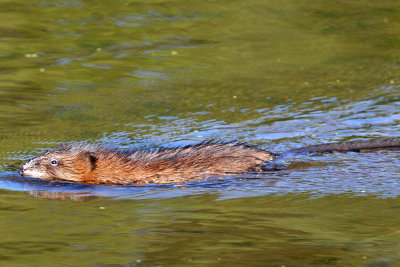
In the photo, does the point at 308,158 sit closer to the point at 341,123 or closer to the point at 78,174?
the point at 341,123

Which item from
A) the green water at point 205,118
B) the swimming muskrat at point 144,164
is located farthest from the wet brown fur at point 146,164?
the green water at point 205,118

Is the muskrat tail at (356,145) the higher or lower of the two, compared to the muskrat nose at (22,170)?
lower

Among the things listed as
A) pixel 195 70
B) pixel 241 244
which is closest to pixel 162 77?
pixel 195 70

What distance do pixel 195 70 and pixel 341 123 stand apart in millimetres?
3194

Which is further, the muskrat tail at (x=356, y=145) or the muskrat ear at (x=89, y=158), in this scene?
the muskrat tail at (x=356, y=145)

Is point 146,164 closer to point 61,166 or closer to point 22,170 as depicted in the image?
point 61,166

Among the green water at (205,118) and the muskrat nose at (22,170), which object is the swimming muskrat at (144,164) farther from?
the green water at (205,118)

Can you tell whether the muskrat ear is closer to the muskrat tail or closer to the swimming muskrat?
the swimming muskrat

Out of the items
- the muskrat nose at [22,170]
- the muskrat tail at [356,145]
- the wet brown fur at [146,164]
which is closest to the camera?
the wet brown fur at [146,164]

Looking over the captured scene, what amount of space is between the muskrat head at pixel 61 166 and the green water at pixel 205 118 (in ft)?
0.43

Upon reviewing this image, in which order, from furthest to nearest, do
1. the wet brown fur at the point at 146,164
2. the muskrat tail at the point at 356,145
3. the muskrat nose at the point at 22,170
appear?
1. the muskrat tail at the point at 356,145
2. the muskrat nose at the point at 22,170
3. the wet brown fur at the point at 146,164

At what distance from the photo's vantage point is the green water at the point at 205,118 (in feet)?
19.0

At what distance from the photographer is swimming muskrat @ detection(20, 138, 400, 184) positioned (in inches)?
293

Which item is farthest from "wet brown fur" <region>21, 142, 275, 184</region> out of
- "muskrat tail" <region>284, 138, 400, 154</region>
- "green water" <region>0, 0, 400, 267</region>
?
"muskrat tail" <region>284, 138, 400, 154</region>
